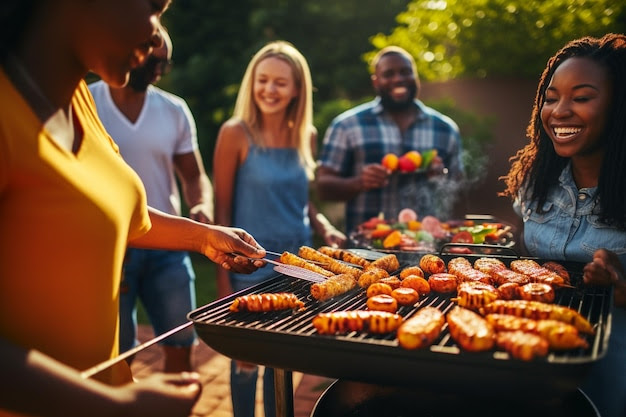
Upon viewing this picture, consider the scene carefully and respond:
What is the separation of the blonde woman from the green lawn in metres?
3.17

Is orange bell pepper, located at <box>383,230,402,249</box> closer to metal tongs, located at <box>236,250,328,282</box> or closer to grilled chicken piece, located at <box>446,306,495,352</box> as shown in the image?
metal tongs, located at <box>236,250,328,282</box>

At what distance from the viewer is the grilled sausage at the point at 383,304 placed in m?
1.95

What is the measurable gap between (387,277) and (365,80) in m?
11.8

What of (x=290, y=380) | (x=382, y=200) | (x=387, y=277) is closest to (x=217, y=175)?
(x=382, y=200)

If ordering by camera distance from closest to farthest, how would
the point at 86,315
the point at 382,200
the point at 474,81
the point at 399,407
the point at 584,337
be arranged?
the point at 86,315 → the point at 584,337 → the point at 399,407 → the point at 382,200 → the point at 474,81

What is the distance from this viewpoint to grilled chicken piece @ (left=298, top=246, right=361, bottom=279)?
96.2 inches

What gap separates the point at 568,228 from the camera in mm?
2453

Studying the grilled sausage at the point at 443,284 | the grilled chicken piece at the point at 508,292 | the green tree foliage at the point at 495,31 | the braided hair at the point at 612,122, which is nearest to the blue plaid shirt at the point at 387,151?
the green tree foliage at the point at 495,31

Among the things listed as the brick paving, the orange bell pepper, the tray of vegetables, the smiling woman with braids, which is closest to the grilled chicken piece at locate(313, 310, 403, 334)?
the smiling woman with braids

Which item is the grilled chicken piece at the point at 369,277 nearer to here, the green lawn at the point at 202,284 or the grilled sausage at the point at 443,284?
the grilled sausage at the point at 443,284

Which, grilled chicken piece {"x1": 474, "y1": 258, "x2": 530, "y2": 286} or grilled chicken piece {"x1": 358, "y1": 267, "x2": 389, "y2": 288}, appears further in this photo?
grilled chicken piece {"x1": 358, "y1": 267, "x2": 389, "y2": 288}

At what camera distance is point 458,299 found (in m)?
2.04

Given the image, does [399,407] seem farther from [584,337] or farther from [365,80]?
[365,80]

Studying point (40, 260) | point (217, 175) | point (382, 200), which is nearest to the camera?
point (40, 260)
